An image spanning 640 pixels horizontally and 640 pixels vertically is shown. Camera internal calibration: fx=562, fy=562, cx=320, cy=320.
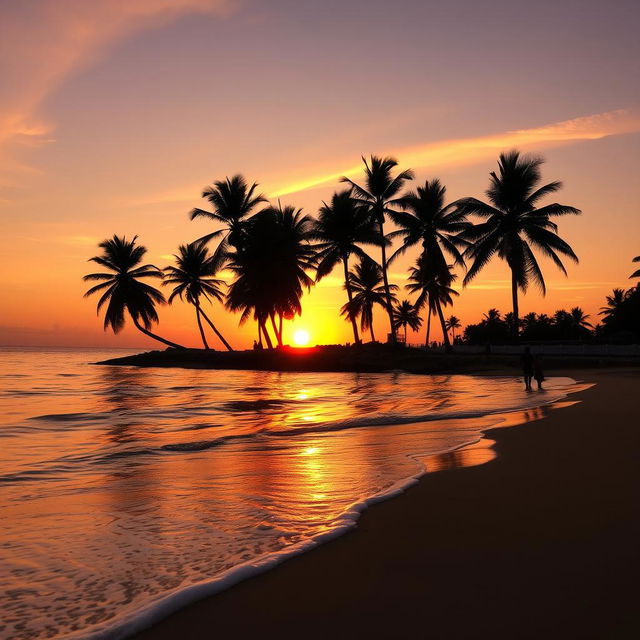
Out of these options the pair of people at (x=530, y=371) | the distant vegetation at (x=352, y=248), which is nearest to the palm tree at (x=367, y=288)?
the distant vegetation at (x=352, y=248)

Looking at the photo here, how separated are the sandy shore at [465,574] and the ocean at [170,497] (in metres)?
0.28

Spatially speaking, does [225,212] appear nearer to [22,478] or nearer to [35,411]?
[35,411]

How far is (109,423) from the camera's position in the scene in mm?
12797

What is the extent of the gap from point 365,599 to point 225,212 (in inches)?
1674

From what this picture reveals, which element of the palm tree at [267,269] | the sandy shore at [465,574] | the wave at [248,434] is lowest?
the wave at [248,434]

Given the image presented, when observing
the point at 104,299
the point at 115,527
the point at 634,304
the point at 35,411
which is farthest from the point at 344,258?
the point at 115,527

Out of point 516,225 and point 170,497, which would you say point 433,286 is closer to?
point 516,225

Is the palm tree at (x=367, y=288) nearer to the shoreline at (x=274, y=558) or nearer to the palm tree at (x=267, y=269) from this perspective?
the palm tree at (x=267, y=269)

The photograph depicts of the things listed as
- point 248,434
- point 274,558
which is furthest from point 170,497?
point 248,434

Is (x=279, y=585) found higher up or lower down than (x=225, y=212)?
lower down

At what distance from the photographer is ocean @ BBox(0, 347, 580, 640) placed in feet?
9.91

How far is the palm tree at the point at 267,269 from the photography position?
43531mm

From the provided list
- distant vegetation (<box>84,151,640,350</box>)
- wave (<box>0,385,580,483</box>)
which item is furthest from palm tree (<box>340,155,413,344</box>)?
wave (<box>0,385,580,483</box>)

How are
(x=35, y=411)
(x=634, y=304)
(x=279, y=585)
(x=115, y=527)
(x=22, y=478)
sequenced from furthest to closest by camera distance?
1. (x=634, y=304)
2. (x=35, y=411)
3. (x=22, y=478)
4. (x=115, y=527)
5. (x=279, y=585)
